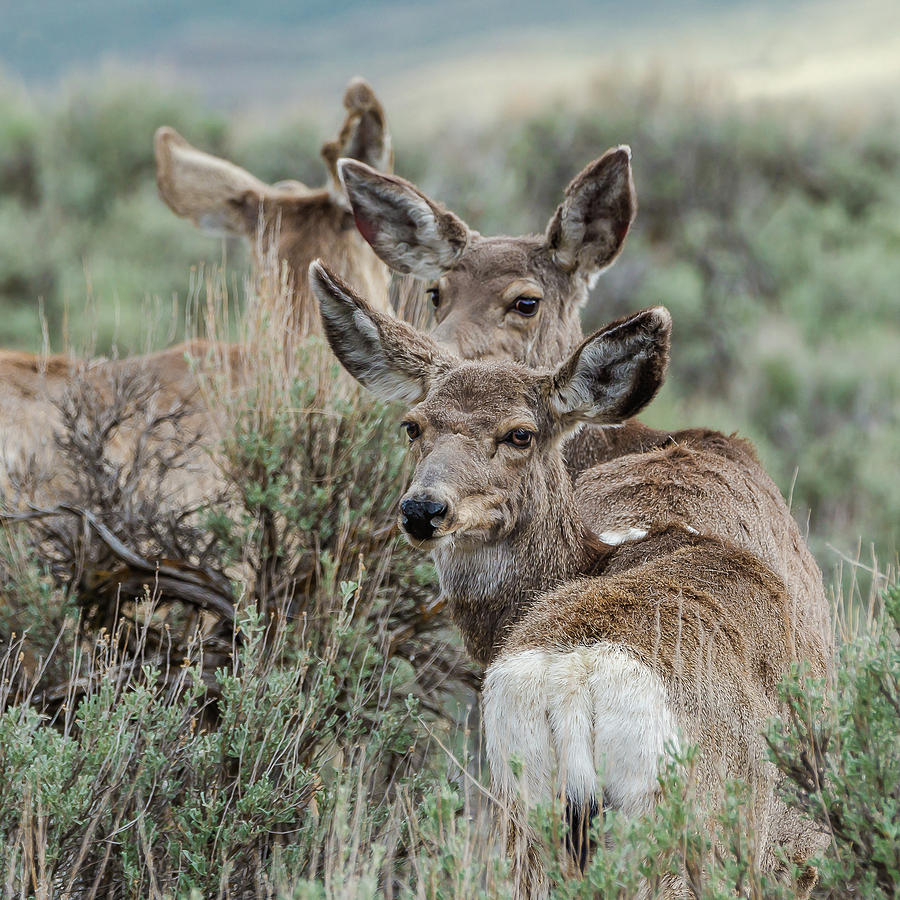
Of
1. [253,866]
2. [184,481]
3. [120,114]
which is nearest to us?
[253,866]

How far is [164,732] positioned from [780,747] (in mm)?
1956

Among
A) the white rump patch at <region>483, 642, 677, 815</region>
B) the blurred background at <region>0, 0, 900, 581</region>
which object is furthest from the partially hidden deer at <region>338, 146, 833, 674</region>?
the blurred background at <region>0, 0, 900, 581</region>

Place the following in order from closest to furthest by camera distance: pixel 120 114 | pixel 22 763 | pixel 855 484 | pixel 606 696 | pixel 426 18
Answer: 1. pixel 606 696
2. pixel 22 763
3. pixel 855 484
4. pixel 120 114
5. pixel 426 18

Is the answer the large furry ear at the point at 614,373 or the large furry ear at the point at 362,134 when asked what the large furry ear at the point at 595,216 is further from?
the large furry ear at the point at 614,373

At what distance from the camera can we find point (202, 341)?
262 inches

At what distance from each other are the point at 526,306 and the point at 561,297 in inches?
8.3

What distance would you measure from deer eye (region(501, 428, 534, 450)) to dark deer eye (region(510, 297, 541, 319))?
5.69ft

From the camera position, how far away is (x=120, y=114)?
703 inches

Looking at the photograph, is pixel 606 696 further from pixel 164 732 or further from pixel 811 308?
pixel 811 308

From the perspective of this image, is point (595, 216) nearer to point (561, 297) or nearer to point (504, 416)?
point (561, 297)

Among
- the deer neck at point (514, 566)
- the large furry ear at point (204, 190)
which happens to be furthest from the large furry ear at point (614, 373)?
the large furry ear at point (204, 190)

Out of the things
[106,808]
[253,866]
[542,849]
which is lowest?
[253,866]

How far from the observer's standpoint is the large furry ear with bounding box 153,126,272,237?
7113 millimetres

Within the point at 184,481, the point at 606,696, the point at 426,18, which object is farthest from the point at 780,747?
the point at 426,18
